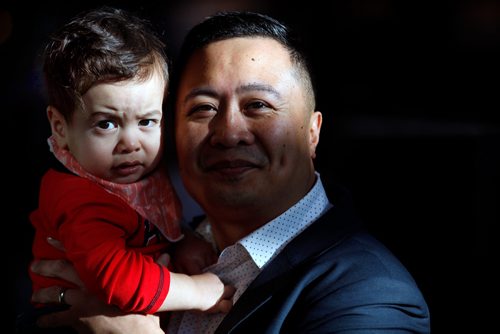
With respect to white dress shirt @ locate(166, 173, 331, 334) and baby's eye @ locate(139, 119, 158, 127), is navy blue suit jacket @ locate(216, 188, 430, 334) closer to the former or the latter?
white dress shirt @ locate(166, 173, 331, 334)

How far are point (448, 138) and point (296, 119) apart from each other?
1.76 feet

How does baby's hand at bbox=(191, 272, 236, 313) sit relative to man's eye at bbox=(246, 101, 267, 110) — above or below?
below

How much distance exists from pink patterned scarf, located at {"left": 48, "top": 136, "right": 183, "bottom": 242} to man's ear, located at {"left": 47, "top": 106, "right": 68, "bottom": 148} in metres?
0.02

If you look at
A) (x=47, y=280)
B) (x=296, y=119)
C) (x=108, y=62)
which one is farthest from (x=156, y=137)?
(x=47, y=280)

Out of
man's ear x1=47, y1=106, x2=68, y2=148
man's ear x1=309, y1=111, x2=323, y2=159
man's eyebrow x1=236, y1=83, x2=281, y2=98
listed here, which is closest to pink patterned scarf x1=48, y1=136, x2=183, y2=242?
man's ear x1=47, y1=106, x2=68, y2=148

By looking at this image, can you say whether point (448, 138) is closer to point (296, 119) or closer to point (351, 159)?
point (351, 159)

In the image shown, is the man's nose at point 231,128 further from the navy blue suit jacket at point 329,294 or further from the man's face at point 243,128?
the navy blue suit jacket at point 329,294

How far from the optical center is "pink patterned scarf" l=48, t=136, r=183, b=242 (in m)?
1.50

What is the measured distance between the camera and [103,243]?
4.47 ft

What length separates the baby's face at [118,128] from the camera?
143 centimetres

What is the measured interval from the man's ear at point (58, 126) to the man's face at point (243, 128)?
0.33 m

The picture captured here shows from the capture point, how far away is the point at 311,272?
56.1 inches

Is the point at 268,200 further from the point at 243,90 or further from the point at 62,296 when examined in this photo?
the point at 62,296

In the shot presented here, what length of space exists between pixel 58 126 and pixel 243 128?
Answer: 51cm
